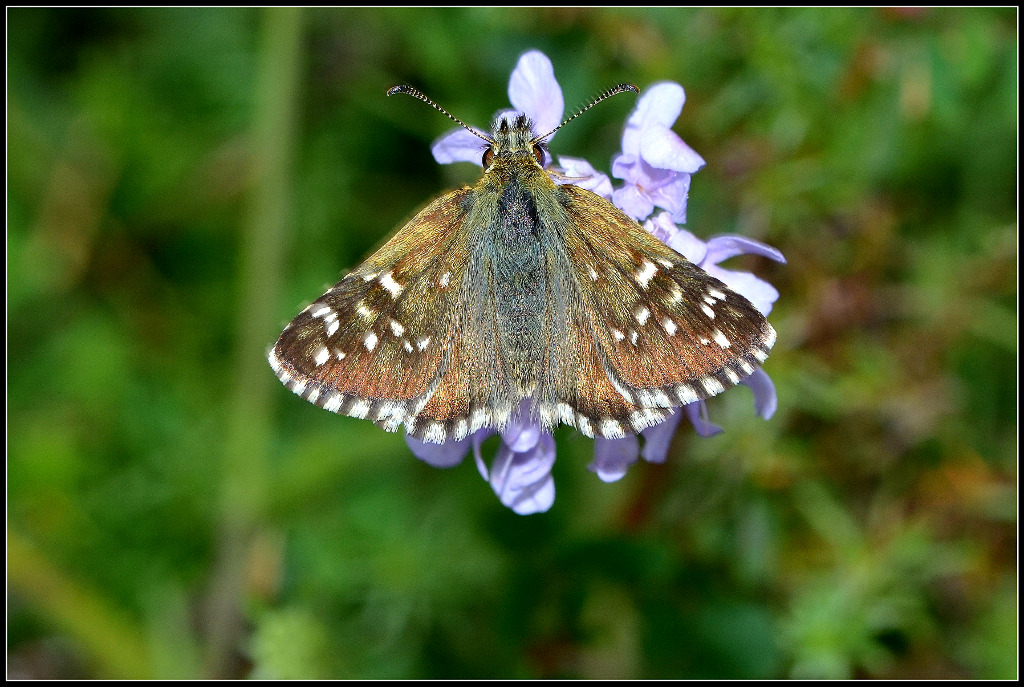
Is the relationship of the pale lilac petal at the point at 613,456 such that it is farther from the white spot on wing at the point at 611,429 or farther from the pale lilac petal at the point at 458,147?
the pale lilac petal at the point at 458,147

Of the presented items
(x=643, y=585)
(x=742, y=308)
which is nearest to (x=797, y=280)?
(x=643, y=585)

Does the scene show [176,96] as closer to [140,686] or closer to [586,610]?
[140,686]

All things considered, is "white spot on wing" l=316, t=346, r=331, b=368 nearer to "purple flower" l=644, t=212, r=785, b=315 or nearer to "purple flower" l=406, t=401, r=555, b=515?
"purple flower" l=406, t=401, r=555, b=515

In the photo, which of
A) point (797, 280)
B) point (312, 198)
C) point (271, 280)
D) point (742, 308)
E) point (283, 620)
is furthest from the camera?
point (312, 198)

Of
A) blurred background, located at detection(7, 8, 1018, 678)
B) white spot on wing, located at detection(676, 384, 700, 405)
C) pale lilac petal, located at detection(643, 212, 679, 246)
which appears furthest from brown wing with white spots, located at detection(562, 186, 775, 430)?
blurred background, located at detection(7, 8, 1018, 678)

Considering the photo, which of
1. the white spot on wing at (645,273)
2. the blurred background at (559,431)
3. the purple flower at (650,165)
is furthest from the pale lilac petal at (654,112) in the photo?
the blurred background at (559,431)
